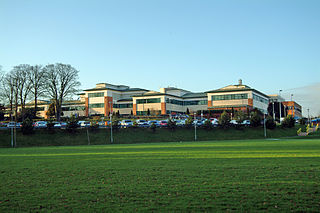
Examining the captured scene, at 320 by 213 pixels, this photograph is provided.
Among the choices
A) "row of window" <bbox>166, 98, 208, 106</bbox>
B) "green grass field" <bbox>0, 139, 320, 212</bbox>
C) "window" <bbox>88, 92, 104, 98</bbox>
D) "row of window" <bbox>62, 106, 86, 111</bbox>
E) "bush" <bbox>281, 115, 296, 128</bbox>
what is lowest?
"green grass field" <bbox>0, 139, 320, 212</bbox>

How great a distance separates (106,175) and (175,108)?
10055 cm

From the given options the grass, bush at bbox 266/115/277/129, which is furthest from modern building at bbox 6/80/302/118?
the grass

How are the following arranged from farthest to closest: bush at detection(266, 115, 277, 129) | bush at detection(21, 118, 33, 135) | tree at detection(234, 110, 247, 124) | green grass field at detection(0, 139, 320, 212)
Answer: bush at detection(266, 115, 277, 129), tree at detection(234, 110, 247, 124), bush at detection(21, 118, 33, 135), green grass field at detection(0, 139, 320, 212)

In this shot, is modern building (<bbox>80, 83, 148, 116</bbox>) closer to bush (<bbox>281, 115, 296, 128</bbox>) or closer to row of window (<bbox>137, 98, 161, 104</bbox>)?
row of window (<bbox>137, 98, 161, 104</bbox>)

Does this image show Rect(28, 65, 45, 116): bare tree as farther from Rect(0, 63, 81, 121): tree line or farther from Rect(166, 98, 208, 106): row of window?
Rect(166, 98, 208, 106): row of window

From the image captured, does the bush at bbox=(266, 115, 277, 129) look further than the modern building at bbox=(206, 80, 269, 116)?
No

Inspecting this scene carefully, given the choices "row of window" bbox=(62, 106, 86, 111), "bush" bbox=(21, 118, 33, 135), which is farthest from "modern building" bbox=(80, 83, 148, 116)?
"bush" bbox=(21, 118, 33, 135)

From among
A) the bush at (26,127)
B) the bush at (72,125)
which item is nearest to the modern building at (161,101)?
the bush at (72,125)

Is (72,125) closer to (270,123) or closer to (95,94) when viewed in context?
(270,123)

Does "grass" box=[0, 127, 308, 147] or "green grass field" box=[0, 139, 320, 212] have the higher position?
"green grass field" box=[0, 139, 320, 212]

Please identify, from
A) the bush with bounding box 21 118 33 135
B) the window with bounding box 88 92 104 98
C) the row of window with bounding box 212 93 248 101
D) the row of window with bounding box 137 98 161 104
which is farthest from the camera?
the window with bounding box 88 92 104 98

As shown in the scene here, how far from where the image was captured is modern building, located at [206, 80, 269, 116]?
103750 millimetres

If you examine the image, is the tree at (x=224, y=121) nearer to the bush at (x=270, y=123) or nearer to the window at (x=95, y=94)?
the bush at (x=270, y=123)

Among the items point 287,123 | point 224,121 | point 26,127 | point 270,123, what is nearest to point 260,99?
point 287,123
